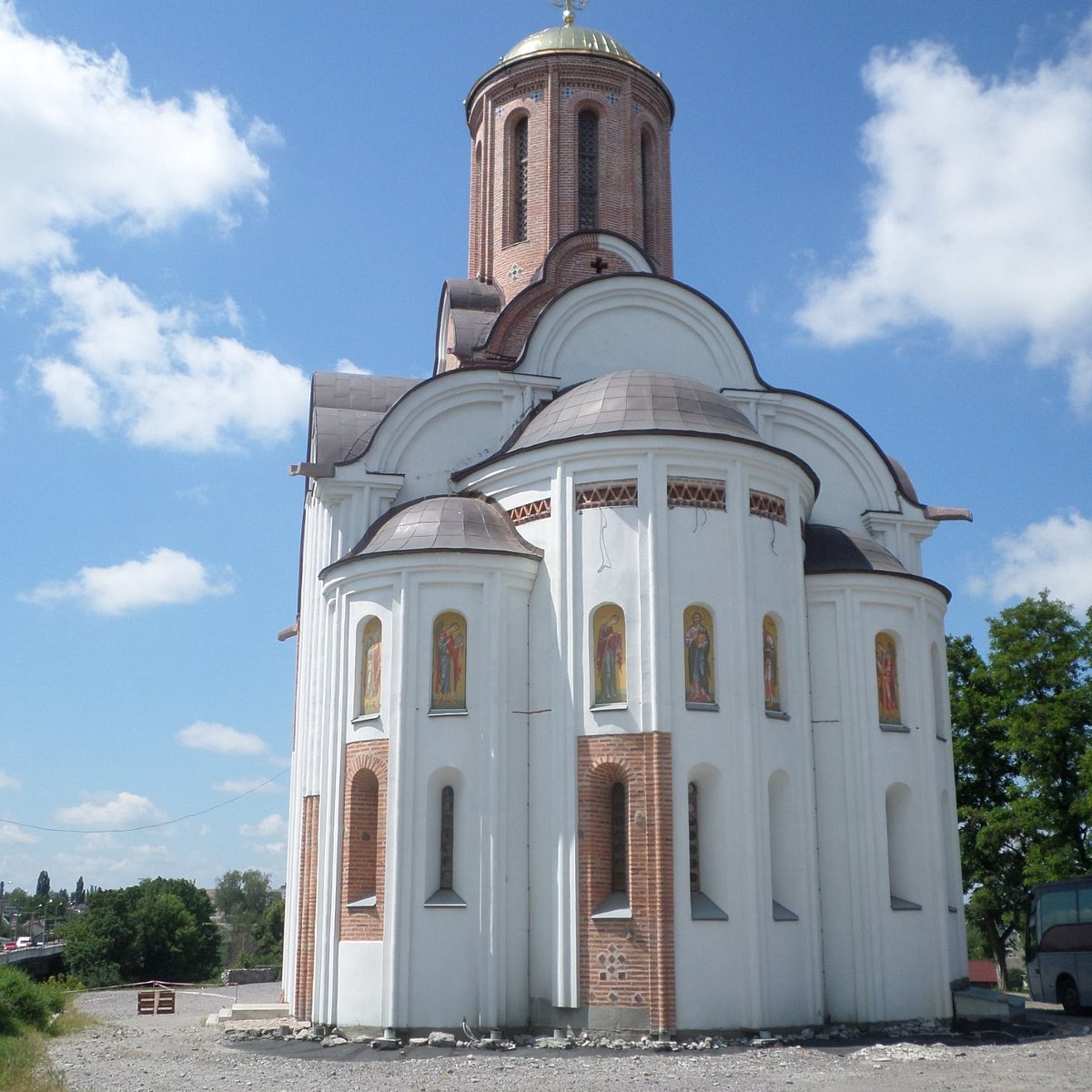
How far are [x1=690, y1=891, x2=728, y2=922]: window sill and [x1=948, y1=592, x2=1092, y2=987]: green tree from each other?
11.7 meters

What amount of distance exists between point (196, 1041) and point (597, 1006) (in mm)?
4794

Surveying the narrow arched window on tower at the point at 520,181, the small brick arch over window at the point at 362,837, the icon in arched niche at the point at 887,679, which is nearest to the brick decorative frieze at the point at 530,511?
the small brick arch over window at the point at 362,837

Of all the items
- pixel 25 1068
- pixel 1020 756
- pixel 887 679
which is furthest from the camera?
pixel 1020 756

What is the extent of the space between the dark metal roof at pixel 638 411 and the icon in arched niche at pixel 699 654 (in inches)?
84.4

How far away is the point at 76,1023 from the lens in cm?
1591

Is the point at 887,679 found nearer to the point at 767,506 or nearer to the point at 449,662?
the point at 767,506

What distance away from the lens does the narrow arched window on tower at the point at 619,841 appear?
1345 cm

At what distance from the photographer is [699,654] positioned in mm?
13945

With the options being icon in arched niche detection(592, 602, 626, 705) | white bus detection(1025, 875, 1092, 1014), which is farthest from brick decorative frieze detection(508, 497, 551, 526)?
white bus detection(1025, 875, 1092, 1014)

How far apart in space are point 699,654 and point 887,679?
312cm

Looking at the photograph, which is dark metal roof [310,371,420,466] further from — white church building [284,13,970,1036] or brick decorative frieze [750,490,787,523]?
brick decorative frieze [750,490,787,523]

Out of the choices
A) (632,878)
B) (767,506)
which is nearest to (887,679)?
(767,506)

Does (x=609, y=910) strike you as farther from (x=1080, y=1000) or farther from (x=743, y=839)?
(x=1080, y=1000)

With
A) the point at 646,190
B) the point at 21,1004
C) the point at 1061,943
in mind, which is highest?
the point at 646,190
